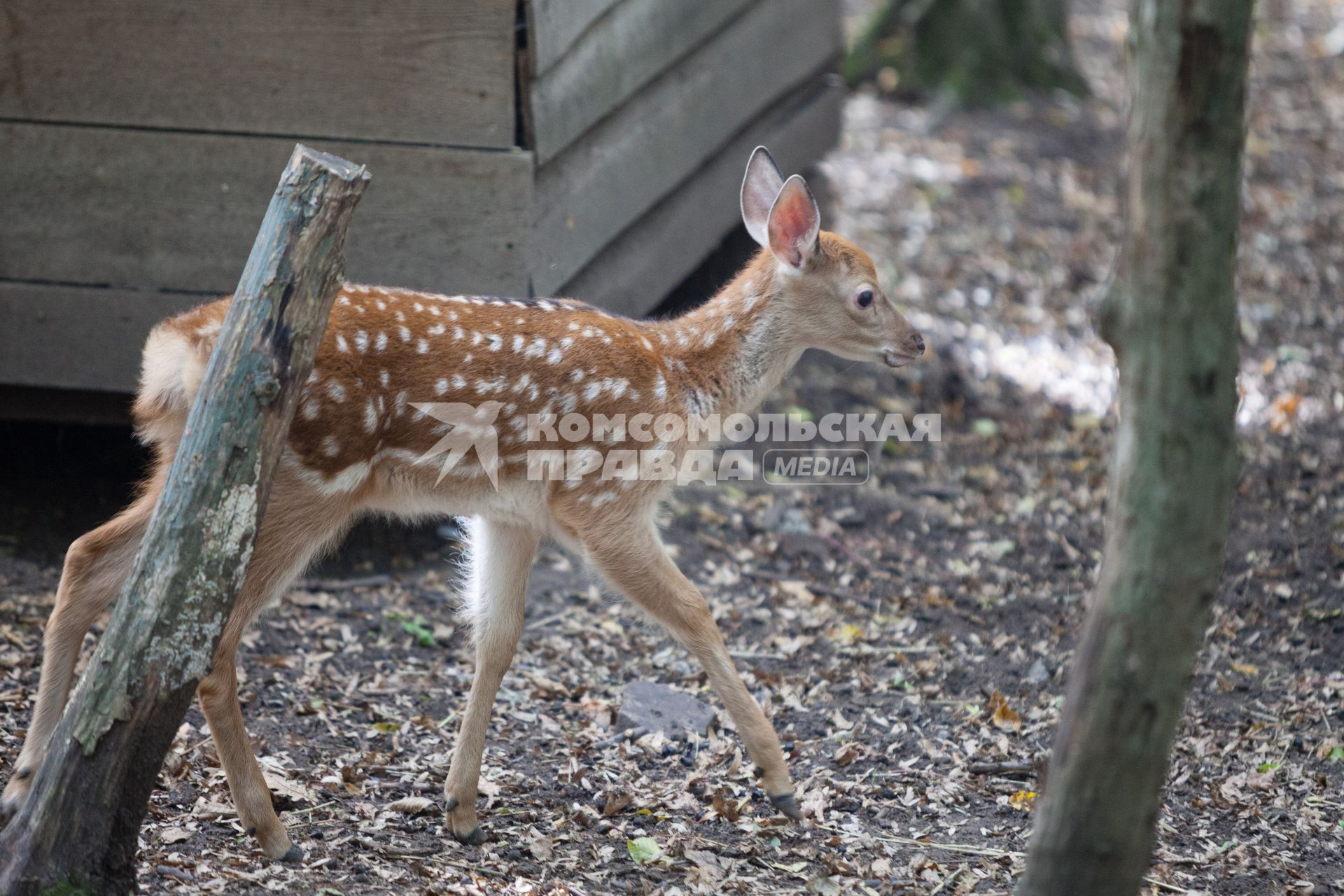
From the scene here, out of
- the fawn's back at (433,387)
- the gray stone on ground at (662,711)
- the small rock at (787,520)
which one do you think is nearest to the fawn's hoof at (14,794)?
the fawn's back at (433,387)

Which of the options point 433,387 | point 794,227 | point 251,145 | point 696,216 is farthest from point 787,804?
point 696,216

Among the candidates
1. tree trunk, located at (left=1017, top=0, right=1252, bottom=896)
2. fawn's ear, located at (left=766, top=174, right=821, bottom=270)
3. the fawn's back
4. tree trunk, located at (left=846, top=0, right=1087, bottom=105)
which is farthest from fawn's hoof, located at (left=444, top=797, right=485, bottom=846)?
tree trunk, located at (left=846, top=0, right=1087, bottom=105)

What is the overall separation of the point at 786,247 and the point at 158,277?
264 centimetres

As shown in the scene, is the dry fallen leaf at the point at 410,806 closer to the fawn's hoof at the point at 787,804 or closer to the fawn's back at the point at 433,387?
the fawn's back at the point at 433,387

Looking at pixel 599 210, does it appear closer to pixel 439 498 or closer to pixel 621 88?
pixel 621 88

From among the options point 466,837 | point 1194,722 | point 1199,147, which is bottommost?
point 466,837

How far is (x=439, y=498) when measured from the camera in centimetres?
405

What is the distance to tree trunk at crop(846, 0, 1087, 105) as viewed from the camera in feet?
38.7

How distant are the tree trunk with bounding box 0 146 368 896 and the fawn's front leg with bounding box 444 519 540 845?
3.46 feet

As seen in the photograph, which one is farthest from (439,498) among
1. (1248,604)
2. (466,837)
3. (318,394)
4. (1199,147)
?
(1248,604)

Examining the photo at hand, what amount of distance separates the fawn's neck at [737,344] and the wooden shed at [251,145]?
103cm

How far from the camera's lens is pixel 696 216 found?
7.27 m

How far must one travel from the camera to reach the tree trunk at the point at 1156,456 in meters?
2.62

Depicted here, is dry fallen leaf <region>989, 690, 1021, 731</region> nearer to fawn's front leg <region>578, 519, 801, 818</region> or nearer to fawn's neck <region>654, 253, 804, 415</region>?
fawn's front leg <region>578, 519, 801, 818</region>
